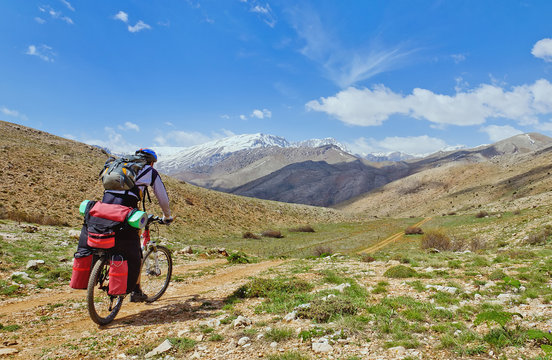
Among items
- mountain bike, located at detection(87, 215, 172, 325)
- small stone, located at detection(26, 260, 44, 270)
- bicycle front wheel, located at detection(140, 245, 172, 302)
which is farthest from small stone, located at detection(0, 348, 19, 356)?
small stone, located at detection(26, 260, 44, 270)

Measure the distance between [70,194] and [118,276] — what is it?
43844mm

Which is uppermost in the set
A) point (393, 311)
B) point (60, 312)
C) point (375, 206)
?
point (375, 206)

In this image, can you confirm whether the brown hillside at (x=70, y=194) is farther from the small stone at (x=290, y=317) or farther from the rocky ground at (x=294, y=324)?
the small stone at (x=290, y=317)

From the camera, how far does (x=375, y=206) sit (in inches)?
5930

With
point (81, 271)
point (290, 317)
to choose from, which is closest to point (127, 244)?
point (81, 271)

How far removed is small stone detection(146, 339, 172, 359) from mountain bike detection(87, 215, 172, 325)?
1885mm

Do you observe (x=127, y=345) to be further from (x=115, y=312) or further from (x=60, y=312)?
(x=60, y=312)

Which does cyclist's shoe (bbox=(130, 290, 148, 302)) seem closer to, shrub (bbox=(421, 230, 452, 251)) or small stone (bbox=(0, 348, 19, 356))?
small stone (bbox=(0, 348, 19, 356))

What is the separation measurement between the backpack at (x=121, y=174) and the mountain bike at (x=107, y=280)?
1.21 meters

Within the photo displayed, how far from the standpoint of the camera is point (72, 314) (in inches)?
299

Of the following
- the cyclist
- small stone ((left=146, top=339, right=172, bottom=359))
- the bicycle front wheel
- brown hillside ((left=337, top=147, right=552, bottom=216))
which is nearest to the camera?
small stone ((left=146, top=339, right=172, bottom=359))

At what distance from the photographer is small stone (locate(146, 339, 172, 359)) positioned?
16.3ft

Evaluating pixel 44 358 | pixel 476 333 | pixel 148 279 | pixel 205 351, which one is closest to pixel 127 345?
pixel 44 358

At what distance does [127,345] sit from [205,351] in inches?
64.4
